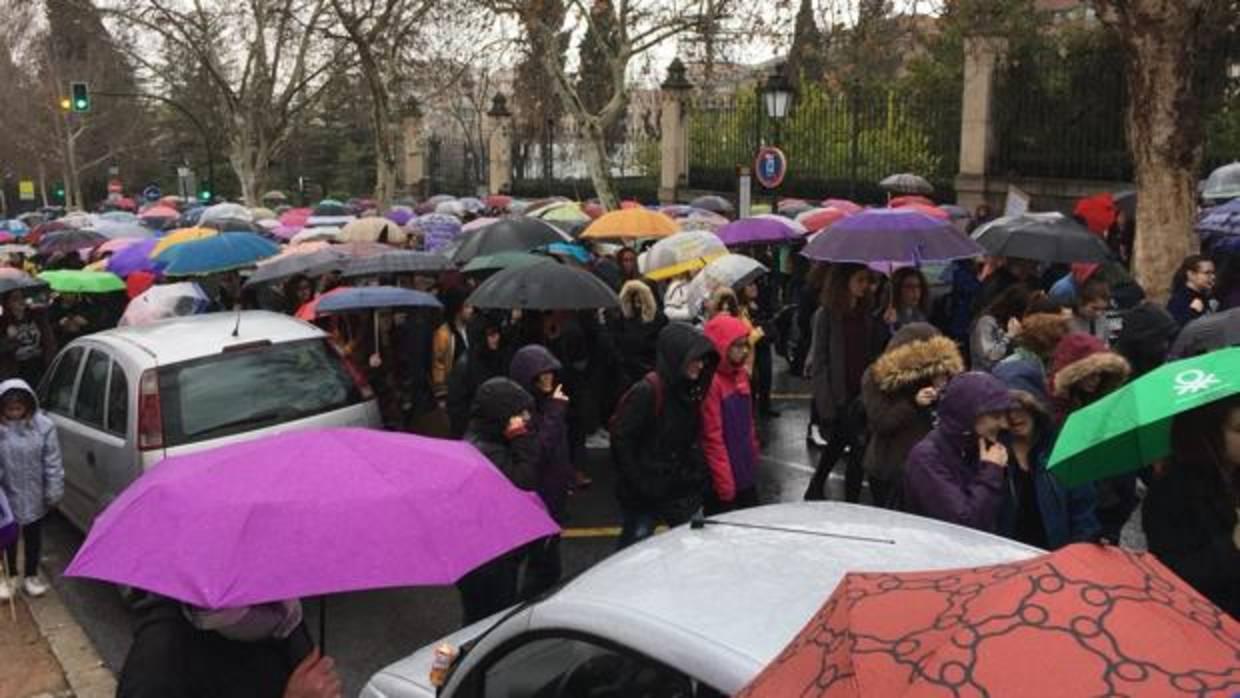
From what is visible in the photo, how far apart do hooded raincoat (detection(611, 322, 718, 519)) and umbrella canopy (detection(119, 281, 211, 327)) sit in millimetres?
6107

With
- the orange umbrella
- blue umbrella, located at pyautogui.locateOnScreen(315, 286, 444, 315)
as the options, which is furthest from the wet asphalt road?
the orange umbrella

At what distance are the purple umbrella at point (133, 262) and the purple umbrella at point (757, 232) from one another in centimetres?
640

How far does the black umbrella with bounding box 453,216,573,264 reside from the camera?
11625 mm

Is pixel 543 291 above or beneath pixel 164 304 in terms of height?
above

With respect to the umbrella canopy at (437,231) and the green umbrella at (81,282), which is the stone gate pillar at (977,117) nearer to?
the umbrella canopy at (437,231)

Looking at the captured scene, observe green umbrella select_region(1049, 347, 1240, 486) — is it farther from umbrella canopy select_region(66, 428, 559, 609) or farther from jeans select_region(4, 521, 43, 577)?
jeans select_region(4, 521, 43, 577)

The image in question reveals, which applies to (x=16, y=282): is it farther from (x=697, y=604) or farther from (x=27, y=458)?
(x=697, y=604)

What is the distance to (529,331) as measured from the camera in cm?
850

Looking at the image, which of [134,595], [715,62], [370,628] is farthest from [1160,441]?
[715,62]

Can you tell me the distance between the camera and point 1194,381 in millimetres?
3275

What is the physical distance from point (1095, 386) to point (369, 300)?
5.02m

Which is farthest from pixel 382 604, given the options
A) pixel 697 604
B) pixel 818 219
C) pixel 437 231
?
pixel 437 231

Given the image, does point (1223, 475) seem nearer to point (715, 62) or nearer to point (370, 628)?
point (370, 628)

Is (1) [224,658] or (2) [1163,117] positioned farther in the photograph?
(2) [1163,117]
